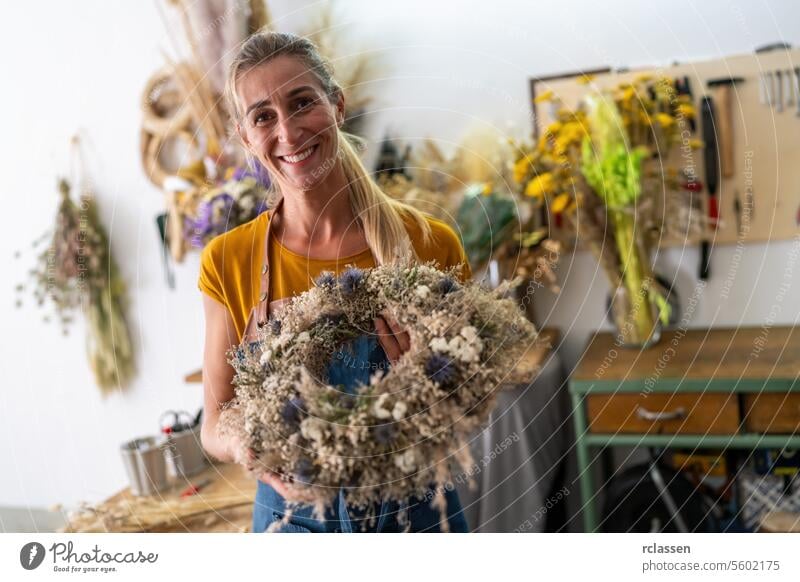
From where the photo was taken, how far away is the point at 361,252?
67cm

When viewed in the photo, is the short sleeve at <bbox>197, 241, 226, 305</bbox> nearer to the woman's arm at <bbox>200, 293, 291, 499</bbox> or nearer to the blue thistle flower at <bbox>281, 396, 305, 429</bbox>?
the woman's arm at <bbox>200, 293, 291, 499</bbox>

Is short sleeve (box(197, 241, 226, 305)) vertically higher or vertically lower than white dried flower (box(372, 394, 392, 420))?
higher

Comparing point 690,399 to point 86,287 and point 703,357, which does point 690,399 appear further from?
point 86,287

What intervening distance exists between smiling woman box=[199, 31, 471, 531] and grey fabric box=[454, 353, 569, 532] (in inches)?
Result: 10.6

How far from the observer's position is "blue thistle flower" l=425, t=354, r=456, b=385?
1.91ft

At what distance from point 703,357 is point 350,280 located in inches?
22.5

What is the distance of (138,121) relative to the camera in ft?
3.34

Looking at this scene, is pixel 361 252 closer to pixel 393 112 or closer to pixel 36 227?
pixel 393 112

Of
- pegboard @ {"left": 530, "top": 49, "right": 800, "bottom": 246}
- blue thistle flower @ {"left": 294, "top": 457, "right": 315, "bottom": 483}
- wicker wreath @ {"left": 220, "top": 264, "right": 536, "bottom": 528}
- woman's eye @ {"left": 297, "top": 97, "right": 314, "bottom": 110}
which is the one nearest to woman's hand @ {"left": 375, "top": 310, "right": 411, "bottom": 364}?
wicker wreath @ {"left": 220, "top": 264, "right": 536, "bottom": 528}

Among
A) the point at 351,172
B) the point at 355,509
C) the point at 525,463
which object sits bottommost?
the point at 525,463

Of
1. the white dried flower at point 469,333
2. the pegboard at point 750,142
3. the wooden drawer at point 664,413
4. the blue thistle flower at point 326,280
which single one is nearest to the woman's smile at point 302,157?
the blue thistle flower at point 326,280

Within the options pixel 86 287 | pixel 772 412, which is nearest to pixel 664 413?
pixel 772 412

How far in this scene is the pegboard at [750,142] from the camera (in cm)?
93
